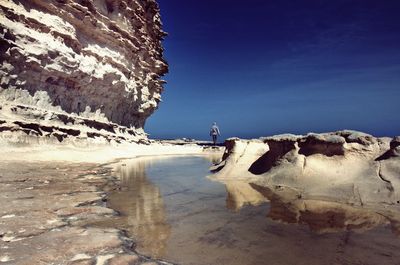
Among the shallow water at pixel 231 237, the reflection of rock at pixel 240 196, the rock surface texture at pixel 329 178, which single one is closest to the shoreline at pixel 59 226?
the shallow water at pixel 231 237

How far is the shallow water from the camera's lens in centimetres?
337

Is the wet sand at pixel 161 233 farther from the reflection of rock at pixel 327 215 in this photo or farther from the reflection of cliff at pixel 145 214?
the reflection of rock at pixel 327 215

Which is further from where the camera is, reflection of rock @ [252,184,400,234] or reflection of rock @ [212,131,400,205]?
reflection of rock @ [212,131,400,205]

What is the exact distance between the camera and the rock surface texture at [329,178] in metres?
5.25

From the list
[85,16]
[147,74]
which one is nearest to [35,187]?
[85,16]

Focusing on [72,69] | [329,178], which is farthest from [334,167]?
[72,69]

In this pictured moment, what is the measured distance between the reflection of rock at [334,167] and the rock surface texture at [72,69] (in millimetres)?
10552

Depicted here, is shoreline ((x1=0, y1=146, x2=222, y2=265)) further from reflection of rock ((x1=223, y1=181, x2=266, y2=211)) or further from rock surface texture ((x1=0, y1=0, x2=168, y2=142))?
rock surface texture ((x1=0, y1=0, x2=168, y2=142))

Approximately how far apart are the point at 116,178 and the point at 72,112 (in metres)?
11.1

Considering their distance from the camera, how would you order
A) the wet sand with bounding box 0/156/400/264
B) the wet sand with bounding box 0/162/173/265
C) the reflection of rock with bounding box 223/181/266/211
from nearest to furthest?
the wet sand with bounding box 0/162/173/265, the wet sand with bounding box 0/156/400/264, the reflection of rock with bounding box 223/181/266/211

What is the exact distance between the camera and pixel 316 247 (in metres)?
3.66

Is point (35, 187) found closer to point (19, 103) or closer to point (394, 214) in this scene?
point (394, 214)

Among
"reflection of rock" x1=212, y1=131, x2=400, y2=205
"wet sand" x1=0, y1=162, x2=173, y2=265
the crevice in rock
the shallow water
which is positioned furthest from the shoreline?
the crevice in rock

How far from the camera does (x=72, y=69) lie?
1814 cm
